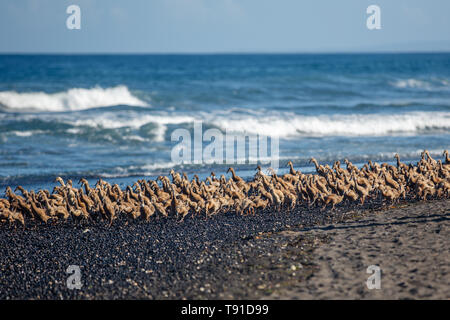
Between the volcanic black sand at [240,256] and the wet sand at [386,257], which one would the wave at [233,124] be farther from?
the wet sand at [386,257]

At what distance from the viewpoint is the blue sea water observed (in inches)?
906

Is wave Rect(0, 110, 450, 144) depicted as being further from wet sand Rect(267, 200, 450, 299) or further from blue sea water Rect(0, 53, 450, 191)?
wet sand Rect(267, 200, 450, 299)

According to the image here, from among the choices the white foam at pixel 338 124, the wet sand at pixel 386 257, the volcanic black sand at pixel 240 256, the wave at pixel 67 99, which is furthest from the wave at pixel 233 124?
the wet sand at pixel 386 257

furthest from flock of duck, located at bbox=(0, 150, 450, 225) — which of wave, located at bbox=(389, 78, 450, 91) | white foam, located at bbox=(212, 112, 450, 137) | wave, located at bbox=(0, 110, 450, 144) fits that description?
wave, located at bbox=(389, 78, 450, 91)

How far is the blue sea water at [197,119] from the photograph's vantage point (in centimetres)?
2300

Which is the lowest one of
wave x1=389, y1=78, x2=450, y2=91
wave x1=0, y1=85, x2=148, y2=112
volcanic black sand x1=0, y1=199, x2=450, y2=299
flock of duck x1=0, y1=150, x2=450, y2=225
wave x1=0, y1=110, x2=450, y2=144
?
volcanic black sand x1=0, y1=199, x2=450, y2=299

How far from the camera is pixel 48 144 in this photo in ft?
88.6

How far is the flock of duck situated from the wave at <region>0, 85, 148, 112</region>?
29.8m

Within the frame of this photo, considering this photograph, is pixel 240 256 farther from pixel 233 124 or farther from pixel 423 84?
pixel 423 84

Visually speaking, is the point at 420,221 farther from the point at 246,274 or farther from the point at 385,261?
the point at 246,274

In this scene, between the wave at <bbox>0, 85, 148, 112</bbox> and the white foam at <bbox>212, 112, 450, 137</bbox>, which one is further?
the wave at <bbox>0, 85, 148, 112</bbox>

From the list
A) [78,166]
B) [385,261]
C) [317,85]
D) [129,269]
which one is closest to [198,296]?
[129,269]

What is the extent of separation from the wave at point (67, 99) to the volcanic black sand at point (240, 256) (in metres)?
31.7
